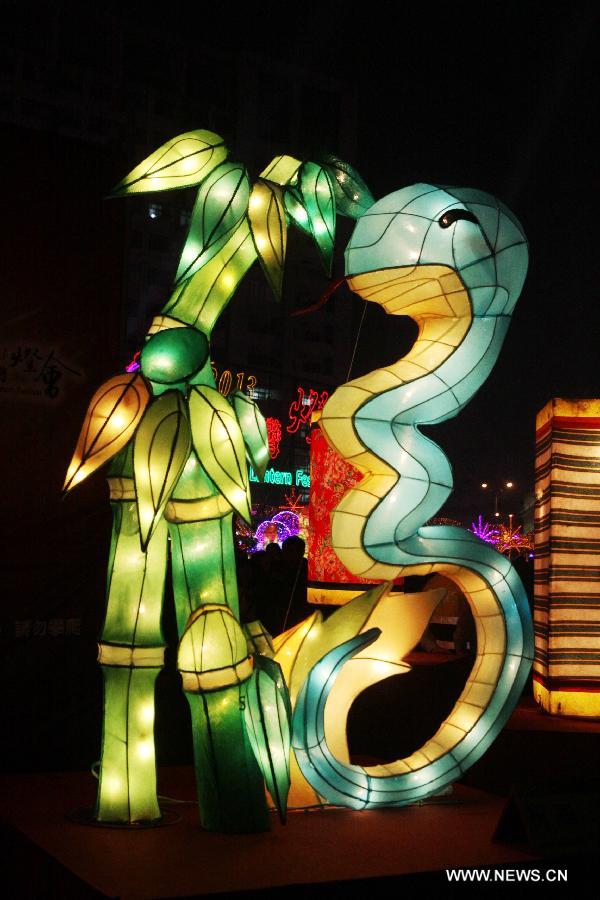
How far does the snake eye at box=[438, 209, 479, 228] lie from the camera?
446cm

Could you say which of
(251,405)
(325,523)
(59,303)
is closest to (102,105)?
(325,523)

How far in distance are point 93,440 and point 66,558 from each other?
245cm

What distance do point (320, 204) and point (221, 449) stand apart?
1.22 meters

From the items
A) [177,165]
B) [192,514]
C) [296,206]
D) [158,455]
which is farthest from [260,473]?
[177,165]

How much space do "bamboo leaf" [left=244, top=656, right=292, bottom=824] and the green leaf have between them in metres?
2.04

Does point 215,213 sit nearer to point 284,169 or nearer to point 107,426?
point 284,169

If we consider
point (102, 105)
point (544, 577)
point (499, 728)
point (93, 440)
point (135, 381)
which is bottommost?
Result: point (499, 728)

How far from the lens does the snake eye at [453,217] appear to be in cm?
446

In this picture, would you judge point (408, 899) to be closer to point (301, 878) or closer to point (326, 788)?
point (301, 878)

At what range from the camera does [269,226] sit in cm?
421

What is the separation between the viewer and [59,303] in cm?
637

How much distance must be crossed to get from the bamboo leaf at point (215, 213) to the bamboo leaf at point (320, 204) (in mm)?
319

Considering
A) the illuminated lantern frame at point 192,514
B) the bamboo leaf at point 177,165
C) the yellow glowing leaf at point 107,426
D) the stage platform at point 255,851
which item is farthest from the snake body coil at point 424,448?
the yellow glowing leaf at point 107,426

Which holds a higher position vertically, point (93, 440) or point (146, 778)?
point (93, 440)
